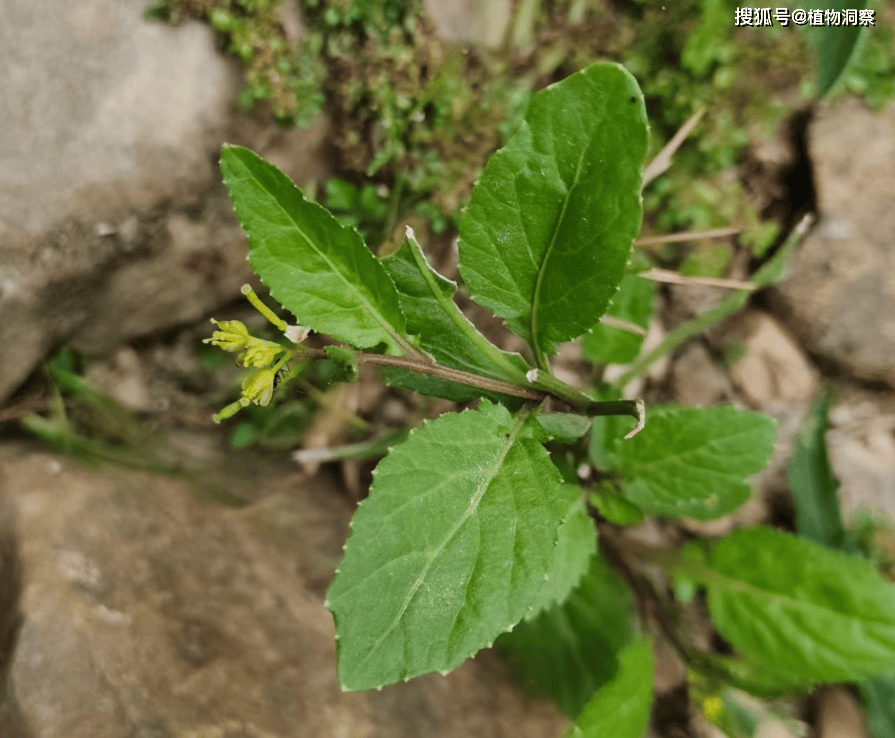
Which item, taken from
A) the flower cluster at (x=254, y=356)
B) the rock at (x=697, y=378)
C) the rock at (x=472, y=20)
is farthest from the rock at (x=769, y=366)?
the flower cluster at (x=254, y=356)

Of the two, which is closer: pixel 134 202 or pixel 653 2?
pixel 134 202

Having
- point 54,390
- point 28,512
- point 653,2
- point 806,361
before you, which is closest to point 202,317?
point 54,390

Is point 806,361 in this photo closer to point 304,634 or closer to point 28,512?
point 304,634

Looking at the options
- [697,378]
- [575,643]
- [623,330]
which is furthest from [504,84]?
[575,643]

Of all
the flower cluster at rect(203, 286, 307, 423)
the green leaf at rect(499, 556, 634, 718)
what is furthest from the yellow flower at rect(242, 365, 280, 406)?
the green leaf at rect(499, 556, 634, 718)

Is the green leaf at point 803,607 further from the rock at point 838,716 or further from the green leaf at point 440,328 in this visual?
the green leaf at point 440,328
